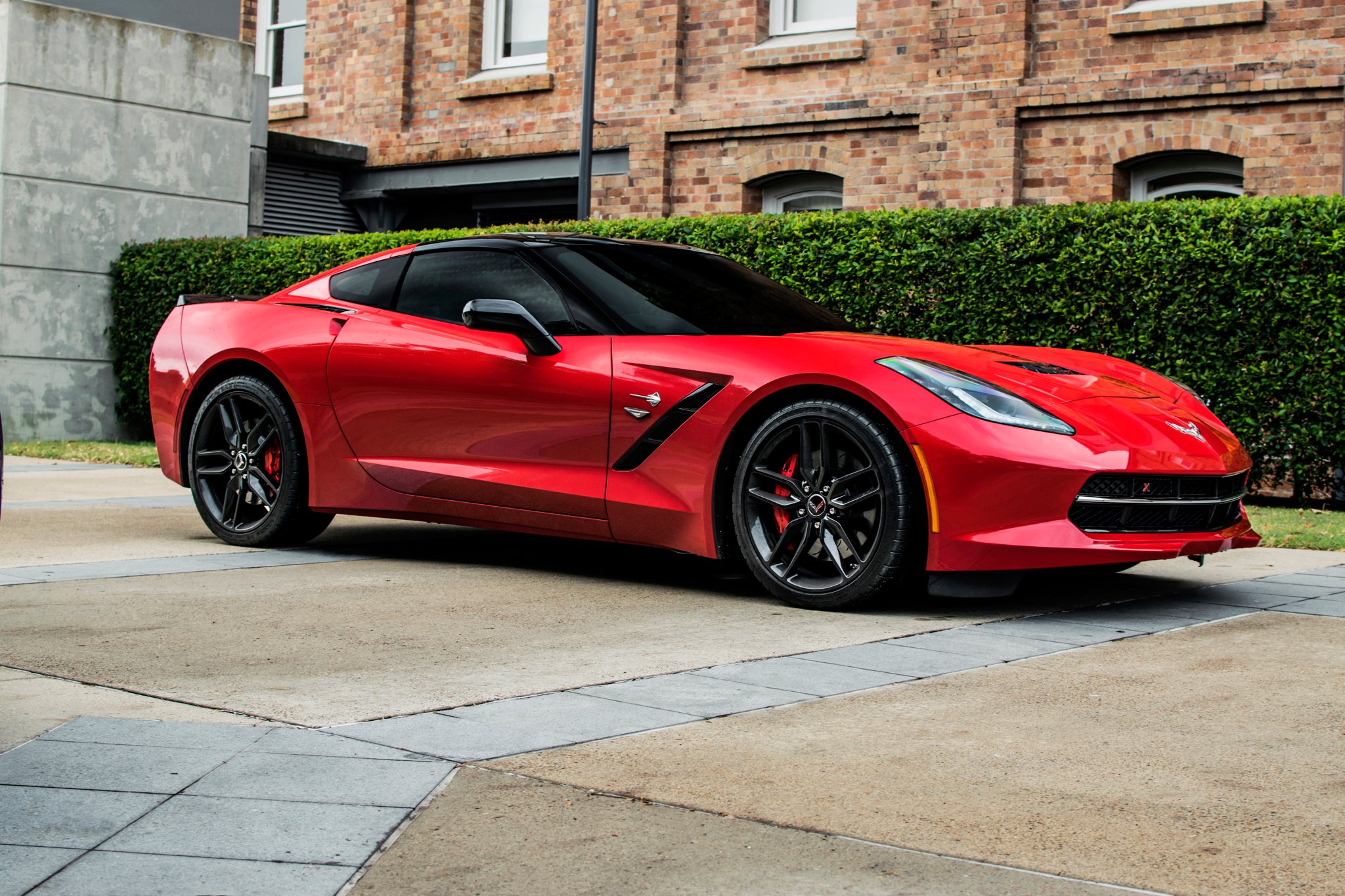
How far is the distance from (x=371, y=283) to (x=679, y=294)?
1.48 metres

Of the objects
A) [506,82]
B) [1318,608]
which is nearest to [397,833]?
[1318,608]

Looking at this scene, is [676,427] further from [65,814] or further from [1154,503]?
[65,814]

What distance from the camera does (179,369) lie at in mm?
7000

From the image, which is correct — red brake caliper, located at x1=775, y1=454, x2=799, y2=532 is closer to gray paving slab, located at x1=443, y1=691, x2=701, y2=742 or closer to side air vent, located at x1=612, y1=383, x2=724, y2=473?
side air vent, located at x1=612, y1=383, x2=724, y2=473

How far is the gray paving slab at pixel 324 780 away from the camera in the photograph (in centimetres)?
294

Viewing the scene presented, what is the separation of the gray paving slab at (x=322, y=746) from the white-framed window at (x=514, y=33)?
55.3 feet

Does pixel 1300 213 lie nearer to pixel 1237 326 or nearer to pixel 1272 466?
pixel 1237 326

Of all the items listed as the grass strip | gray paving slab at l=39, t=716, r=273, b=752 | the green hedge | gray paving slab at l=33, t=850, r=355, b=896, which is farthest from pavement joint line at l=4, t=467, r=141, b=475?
gray paving slab at l=33, t=850, r=355, b=896

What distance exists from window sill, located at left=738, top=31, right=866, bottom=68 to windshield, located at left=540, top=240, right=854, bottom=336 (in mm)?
10537

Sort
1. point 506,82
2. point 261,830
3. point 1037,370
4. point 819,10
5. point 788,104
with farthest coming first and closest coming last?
point 506,82 → point 819,10 → point 788,104 → point 1037,370 → point 261,830

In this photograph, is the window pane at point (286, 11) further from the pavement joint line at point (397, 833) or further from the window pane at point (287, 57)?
the pavement joint line at point (397, 833)

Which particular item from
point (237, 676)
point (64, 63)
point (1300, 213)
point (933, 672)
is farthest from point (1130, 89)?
point (237, 676)

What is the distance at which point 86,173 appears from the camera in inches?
558

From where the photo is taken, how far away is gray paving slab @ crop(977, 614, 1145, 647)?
15.8ft
